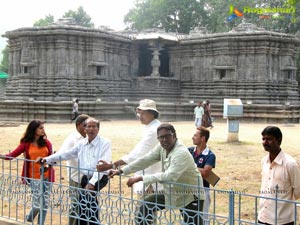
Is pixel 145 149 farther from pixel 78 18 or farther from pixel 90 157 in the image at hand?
pixel 78 18

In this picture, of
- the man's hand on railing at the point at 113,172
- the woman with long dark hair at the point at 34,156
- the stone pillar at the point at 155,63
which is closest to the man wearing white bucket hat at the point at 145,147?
the man's hand on railing at the point at 113,172

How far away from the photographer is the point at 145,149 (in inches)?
192

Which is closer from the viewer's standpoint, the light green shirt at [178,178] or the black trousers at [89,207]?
the light green shirt at [178,178]

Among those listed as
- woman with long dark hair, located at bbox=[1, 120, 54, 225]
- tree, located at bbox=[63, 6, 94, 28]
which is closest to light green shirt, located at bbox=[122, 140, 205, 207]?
woman with long dark hair, located at bbox=[1, 120, 54, 225]

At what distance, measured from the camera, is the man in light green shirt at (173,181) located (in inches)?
160

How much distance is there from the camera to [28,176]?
18.4ft

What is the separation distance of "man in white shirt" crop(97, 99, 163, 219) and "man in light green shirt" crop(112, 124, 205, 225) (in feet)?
0.60

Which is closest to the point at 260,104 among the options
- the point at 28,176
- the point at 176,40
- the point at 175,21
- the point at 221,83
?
the point at 221,83

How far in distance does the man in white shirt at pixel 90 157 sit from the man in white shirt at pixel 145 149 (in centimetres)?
22

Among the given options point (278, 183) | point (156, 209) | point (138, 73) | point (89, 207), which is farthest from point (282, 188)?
point (138, 73)

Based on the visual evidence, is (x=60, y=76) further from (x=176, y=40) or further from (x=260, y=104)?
(x=260, y=104)

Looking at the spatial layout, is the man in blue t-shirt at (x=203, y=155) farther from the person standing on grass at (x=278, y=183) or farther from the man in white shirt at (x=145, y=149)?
the person standing on grass at (x=278, y=183)

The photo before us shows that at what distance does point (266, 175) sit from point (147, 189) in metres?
1.17

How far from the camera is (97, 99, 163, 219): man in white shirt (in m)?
4.52
